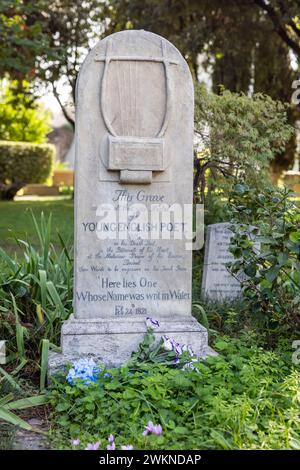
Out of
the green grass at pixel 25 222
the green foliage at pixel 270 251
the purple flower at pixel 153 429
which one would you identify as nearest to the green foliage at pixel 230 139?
the green grass at pixel 25 222

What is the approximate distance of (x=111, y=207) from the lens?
4.45 metres

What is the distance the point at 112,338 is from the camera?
4.36 metres

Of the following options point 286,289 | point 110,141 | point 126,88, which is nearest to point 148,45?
point 126,88

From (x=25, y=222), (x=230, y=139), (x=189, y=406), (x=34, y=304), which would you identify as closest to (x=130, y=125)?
(x=34, y=304)

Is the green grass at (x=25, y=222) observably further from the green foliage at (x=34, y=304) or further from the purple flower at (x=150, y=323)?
the purple flower at (x=150, y=323)

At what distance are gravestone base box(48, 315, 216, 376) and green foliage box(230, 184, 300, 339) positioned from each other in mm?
597

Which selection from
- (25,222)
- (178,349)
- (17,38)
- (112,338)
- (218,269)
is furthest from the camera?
(25,222)

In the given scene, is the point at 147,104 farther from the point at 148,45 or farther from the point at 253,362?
the point at 253,362

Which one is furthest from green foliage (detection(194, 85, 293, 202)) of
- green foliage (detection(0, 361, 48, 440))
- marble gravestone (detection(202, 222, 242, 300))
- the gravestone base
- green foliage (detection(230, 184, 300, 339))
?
green foliage (detection(0, 361, 48, 440))

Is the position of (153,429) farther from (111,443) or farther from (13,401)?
(13,401)

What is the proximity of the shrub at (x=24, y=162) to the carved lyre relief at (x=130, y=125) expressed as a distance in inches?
680

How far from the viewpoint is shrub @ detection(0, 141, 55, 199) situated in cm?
2269

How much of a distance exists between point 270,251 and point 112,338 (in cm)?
126

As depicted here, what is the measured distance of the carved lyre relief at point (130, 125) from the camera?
4.36 meters
